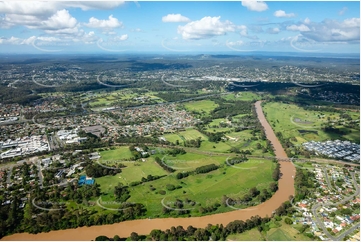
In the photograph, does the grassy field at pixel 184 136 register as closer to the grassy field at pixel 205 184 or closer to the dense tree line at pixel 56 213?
the grassy field at pixel 205 184

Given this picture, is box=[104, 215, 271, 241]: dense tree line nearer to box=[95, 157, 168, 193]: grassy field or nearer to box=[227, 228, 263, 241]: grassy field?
box=[227, 228, 263, 241]: grassy field

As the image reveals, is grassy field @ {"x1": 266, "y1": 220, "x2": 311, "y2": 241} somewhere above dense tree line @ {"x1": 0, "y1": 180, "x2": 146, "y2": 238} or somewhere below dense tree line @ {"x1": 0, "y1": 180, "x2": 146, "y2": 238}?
below

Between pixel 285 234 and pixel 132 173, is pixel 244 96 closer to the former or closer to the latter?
pixel 132 173

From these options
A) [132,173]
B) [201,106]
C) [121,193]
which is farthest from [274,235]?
[201,106]

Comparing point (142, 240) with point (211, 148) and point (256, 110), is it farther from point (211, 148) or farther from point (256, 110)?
point (256, 110)

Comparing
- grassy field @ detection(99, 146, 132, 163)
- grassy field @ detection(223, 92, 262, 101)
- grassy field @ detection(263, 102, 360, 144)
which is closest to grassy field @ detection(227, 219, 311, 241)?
grassy field @ detection(99, 146, 132, 163)

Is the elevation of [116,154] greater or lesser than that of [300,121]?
lesser
